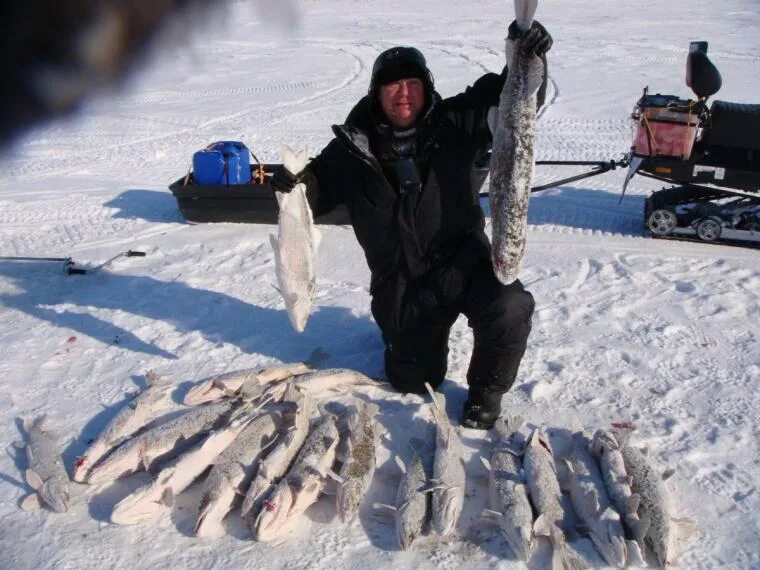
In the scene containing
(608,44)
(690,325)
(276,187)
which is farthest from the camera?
(608,44)

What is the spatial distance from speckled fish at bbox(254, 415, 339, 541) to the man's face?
1.72m

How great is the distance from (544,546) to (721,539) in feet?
2.54

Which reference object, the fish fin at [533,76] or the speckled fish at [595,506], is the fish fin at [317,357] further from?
the fish fin at [533,76]

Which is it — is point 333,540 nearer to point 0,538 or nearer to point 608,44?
point 0,538

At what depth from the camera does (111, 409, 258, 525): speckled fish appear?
119 inches

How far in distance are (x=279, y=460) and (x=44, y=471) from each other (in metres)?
1.19

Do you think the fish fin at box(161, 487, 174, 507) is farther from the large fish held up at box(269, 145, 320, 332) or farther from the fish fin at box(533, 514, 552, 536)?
the fish fin at box(533, 514, 552, 536)

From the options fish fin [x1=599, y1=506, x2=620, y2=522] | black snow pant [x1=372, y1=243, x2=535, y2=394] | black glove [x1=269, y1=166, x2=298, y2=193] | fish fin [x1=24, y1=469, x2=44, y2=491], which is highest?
black glove [x1=269, y1=166, x2=298, y2=193]

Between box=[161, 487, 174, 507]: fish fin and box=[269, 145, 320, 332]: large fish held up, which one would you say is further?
box=[269, 145, 320, 332]: large fish held up

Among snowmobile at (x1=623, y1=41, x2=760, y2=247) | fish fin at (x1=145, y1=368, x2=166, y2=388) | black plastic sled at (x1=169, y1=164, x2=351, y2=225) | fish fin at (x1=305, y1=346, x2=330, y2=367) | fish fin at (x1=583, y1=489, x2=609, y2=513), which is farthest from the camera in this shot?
black plastic sled at (x1=169, y1=164, x2=351, y2=225)

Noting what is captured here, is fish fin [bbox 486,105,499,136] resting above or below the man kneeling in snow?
above

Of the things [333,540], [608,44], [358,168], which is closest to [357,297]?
[358,168]

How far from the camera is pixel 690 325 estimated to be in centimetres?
466

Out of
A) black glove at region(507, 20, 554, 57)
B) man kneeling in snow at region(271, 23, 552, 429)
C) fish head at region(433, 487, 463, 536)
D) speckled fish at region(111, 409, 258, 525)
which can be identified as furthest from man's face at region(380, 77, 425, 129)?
fish head at region(433, 487, 463, 536)
